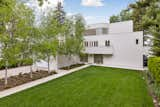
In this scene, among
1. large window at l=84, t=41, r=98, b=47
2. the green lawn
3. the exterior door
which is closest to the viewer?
the green lawn

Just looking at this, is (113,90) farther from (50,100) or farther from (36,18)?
(36,18)

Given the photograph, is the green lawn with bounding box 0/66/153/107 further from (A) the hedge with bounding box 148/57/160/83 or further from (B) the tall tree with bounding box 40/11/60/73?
(B) the tall tree with bounding box 40/11/60/73

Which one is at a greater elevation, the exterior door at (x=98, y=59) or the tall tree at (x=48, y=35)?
the tall tree at (x=48, y=35)

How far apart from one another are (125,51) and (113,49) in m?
1.82

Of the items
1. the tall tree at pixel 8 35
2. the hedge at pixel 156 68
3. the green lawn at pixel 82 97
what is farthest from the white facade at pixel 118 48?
the tall tree at pixel 8 35

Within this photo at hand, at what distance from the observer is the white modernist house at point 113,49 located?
64.2 ft

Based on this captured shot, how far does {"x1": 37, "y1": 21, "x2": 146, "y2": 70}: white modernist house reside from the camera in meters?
19.6

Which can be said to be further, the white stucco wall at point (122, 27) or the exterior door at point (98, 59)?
the white stucco wall at point (122, 27)

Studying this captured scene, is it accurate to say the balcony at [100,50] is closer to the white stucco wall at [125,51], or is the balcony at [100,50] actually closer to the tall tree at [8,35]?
the white stucco wall at [125,51]

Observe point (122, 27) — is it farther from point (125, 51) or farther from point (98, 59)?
point (98, 59)

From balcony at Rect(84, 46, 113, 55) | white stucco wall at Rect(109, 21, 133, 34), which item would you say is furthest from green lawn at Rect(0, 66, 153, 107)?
white stucco wall at Rect(109, 21, 133, 34)

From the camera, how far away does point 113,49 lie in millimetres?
21656

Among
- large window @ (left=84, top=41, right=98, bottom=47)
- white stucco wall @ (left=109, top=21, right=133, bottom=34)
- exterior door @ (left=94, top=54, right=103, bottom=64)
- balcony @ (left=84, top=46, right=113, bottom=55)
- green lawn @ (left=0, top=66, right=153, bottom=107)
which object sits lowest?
green lawn @ (left=0, top=66, right=153, bottom=107)

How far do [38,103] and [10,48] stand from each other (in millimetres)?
5182
